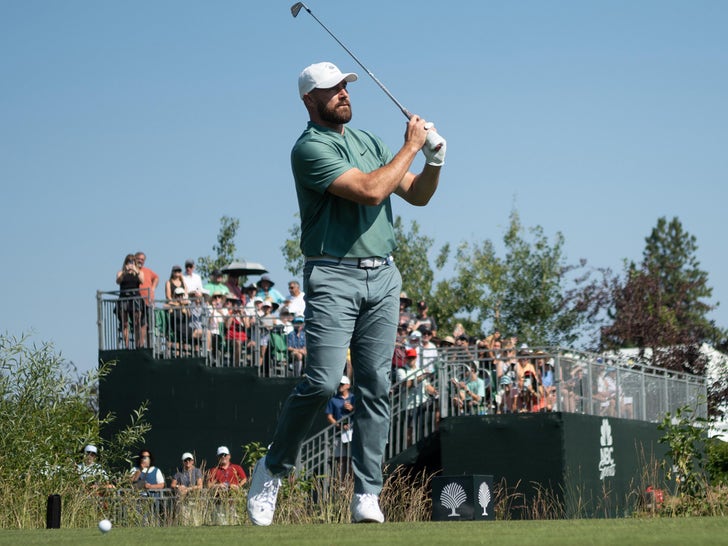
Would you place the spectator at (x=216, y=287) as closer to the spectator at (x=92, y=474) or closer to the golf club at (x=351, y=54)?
the spectator at (x=92, y=474)

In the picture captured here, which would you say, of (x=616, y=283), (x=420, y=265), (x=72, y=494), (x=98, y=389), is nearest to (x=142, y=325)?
(x=98, y=389)

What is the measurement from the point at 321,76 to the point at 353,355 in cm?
153

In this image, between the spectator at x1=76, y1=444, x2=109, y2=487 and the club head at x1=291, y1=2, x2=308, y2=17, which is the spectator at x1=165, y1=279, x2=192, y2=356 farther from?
the club head at x1=291, y1=2, x2=308, y2=17

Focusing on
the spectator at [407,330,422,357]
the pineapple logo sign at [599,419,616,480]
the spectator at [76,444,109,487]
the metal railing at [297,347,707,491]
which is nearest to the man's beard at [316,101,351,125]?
the spectator at [76,444,109,487]

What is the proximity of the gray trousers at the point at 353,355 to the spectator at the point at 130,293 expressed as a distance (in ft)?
51.8

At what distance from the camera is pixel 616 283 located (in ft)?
114

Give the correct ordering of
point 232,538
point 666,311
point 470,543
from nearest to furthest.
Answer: point 470,543 < point 232,538 < point 666,311

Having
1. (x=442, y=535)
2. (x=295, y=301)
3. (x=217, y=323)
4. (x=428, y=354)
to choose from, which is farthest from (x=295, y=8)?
(x=217, y=323)

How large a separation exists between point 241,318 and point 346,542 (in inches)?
659

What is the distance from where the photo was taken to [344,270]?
653cm

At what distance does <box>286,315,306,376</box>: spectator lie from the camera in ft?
67.7

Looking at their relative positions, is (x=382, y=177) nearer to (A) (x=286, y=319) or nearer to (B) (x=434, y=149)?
(B) (x=434, y=149)

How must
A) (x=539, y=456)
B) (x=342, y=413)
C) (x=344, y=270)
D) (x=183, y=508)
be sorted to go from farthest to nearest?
(x=342, y=413), (x=539, y=456), (x=183, y=508), (x=344, y=270)

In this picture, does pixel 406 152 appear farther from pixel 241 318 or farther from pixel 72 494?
pixel 241 318
